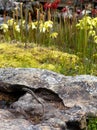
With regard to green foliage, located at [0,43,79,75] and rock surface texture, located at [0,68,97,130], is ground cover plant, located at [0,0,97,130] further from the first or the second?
rock surface texture, located at [0,68,97,130]

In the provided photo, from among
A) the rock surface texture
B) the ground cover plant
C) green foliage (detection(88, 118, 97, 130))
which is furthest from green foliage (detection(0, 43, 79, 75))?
green foliage (detection(88, 118, 97, 130))

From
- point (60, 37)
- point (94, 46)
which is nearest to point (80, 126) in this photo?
point (94, 46)

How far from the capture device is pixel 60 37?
764 cm

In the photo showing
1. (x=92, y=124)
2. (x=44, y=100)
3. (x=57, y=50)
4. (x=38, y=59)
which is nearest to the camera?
(x=44, y=100)

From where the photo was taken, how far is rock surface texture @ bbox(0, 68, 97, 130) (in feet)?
10.7

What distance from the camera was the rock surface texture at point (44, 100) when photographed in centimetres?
327

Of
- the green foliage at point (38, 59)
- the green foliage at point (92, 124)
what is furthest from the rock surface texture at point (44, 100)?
the green foliage at point (38, 59)

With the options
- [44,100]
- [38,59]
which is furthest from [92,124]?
[38,59]

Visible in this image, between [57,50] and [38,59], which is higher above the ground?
[38,59]

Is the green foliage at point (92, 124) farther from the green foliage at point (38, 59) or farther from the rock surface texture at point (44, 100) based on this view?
the green foliage at point (38, 59)

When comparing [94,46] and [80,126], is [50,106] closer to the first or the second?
[80,126]

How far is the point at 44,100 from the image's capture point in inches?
145

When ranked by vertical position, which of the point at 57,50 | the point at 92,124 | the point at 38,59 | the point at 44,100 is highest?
the point at 44,100

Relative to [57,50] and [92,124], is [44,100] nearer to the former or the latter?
[92,124]
